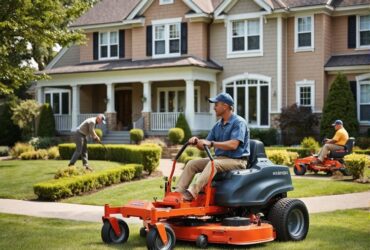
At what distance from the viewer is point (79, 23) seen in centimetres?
3550

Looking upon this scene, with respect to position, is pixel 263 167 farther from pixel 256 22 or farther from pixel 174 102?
pixel 174 102

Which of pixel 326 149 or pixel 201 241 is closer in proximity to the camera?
pixel 201 241

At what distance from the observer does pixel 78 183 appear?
15320 mm

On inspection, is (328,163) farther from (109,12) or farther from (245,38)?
(109,12)

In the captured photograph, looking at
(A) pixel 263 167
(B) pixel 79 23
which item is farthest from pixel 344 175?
(B) pixel 79 23

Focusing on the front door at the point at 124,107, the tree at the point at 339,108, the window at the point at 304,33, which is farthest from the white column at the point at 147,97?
the tree at the point at 339,108

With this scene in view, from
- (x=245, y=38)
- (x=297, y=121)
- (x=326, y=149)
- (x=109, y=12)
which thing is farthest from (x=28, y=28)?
(x=109, y=12)

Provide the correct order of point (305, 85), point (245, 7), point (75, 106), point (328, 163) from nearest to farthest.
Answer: point (328, 163) < point (305, 85) < point (245, 7) < point (75, 106)

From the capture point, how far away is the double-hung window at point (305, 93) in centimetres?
2848

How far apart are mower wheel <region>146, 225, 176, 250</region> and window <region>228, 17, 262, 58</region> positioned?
22064 mm

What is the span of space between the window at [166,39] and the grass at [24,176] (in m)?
11.2

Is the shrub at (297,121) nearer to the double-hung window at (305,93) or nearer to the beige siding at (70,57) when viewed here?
the double-hung window at (305,93)

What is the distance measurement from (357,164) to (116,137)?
52.3 ft

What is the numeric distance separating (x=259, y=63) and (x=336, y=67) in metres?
3.68
